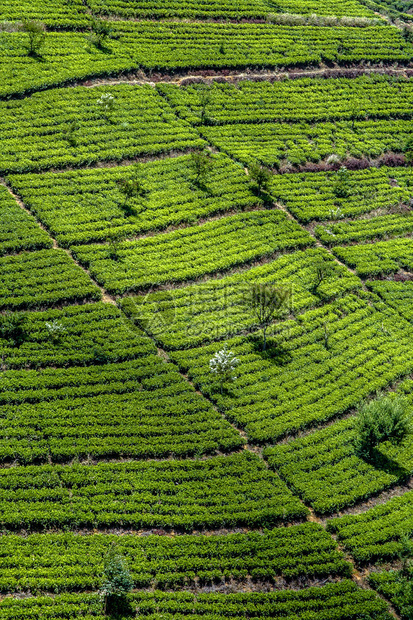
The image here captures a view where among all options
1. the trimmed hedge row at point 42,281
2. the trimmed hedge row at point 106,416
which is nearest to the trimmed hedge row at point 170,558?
the trimmed hedge row at point 106,416

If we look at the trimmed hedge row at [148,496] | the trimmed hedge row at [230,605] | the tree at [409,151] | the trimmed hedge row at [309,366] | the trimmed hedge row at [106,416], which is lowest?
the trimmed hedge row at [230,605]

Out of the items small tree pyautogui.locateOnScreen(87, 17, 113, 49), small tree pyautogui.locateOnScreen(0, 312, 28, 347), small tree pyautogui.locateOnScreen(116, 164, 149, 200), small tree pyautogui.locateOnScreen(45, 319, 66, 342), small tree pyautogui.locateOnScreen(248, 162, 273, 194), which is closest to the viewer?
small tree pyautogui.locateOnScreen(0, 312, 28, 347)

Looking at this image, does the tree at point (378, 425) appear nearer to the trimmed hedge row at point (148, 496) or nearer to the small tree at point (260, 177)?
the trimmed hedge row at point (148, 496)

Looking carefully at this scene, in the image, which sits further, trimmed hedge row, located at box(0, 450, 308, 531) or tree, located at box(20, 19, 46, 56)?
tree, located at box(20, 19, 46, 56)

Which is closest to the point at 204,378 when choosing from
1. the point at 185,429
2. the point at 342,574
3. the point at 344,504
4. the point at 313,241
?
the point at 185,429

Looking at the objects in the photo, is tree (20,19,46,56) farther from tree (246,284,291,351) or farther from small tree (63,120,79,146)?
tree (246,284,291,351)

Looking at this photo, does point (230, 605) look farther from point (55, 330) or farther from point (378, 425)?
point (55, 330)

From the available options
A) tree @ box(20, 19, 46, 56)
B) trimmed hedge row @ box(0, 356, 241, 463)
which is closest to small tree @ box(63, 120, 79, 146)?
tree @ box(20, 19, 46, 56)
